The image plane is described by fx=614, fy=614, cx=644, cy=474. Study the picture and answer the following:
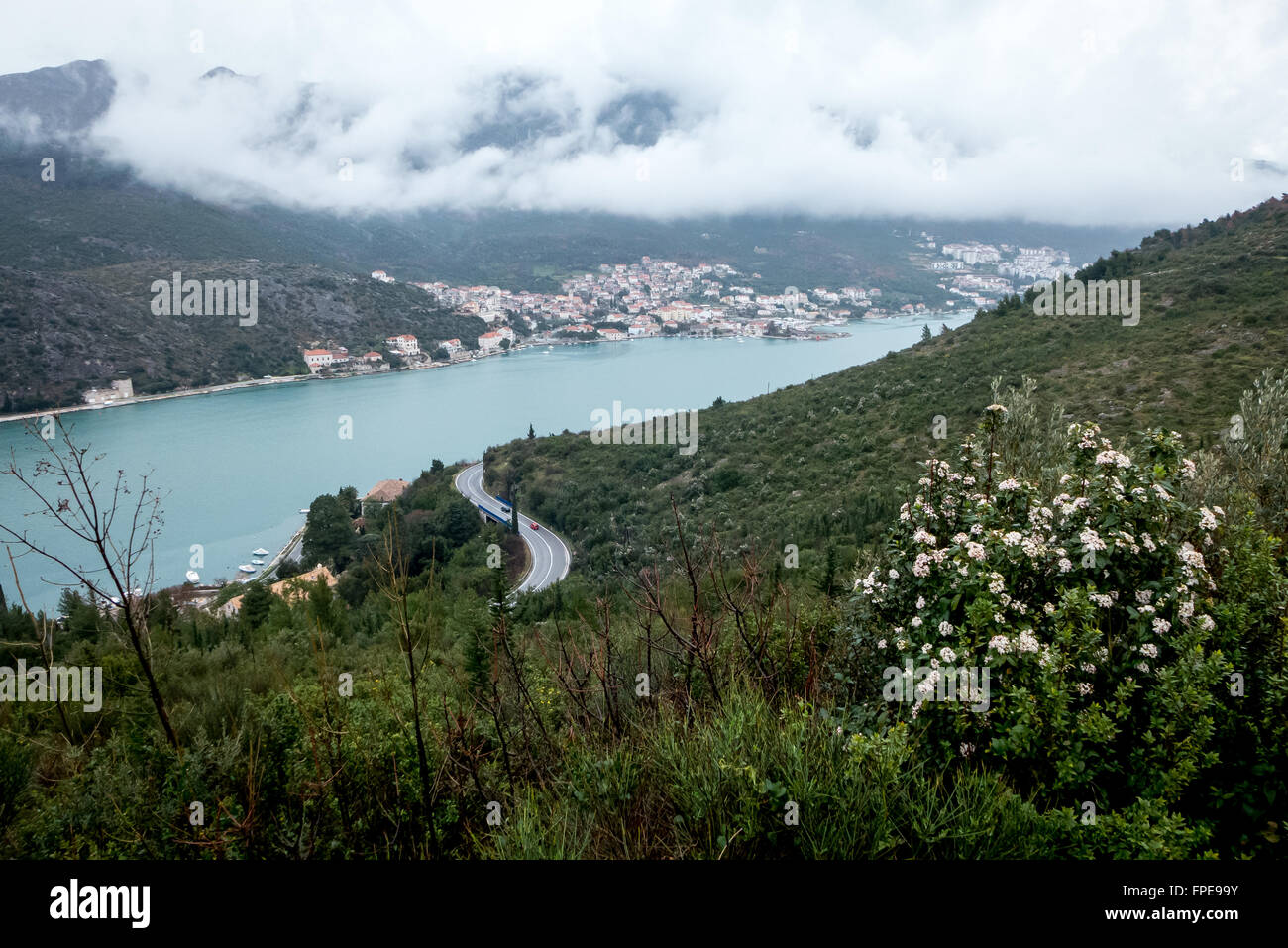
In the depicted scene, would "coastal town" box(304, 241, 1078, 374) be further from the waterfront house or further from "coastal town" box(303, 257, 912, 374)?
the waterfront house

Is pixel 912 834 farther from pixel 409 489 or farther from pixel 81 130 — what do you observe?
pixel 81 130

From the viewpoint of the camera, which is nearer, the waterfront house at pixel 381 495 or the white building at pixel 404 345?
the waterfront house at pixel 381 495
